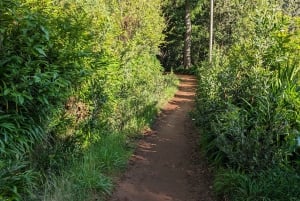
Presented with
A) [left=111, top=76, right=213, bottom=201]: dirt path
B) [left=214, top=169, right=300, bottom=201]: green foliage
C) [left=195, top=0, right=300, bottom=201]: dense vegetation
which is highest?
[left=195, top=0, right=300, bottom=201]: dense vegetation

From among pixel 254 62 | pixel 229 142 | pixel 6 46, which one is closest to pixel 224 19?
pixel 254 62

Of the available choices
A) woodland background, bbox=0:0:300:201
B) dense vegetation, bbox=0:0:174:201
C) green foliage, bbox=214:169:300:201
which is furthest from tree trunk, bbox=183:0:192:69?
green foliage, bbox=214:169:300:201

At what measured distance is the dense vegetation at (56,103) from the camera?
4.34 m

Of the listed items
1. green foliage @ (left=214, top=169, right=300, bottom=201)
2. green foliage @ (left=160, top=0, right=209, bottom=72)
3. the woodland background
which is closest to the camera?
the woodland background

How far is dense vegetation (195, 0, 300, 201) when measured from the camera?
5.03m

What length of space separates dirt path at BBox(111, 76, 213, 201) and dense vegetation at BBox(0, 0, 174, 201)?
365 mm

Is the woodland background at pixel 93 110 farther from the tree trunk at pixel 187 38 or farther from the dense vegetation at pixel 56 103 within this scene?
the tree trunk at pixel 187 38

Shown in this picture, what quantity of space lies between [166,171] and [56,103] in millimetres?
2895

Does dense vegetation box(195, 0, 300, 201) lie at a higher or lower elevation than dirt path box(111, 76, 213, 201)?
higher

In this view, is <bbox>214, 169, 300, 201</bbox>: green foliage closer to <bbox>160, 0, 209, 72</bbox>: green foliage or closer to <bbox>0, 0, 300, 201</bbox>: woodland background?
<bbox>0, 0, 300, 201</bbox>: woodland background

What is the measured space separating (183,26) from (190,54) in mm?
2382

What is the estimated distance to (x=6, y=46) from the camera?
447 centimetres

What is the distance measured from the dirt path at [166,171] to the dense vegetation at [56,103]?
0.36m

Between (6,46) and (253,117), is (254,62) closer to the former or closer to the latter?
(253,117)
